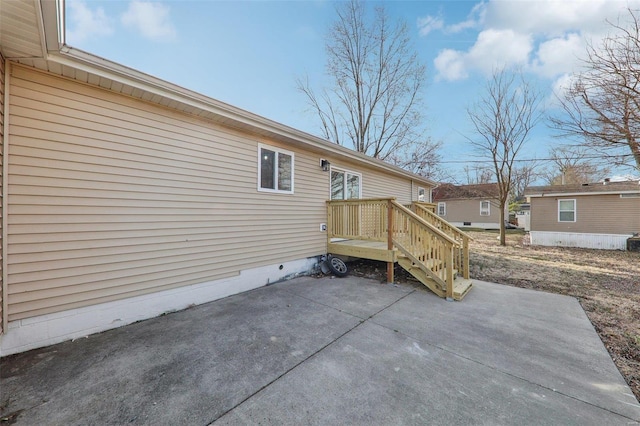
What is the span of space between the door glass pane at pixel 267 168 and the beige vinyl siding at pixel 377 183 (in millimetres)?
1657

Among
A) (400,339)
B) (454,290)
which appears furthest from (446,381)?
(454,290)

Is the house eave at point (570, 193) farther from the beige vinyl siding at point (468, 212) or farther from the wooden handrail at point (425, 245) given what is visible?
the wooden handrail at point (425, 245)

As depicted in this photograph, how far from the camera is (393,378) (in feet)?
7.21

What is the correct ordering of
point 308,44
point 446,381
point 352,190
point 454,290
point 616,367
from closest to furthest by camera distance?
point 446,381, point 616,367, point 454,290, point 352,190, point 308,44

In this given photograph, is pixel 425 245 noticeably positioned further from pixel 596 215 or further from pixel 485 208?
pixel 485 208

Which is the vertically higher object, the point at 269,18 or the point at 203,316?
the point at 269,18

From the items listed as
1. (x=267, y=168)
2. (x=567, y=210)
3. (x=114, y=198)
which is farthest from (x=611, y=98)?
(x=567, y=210)

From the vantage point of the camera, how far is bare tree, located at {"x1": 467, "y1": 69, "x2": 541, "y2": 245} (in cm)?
1064

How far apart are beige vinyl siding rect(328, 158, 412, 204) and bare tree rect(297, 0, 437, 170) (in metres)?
5.61

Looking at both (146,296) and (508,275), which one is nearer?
(146,296)

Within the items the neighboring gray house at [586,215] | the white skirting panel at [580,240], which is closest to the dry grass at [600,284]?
the white skirting panel at [580,240]

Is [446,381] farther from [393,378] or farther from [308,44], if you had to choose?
[308,44]

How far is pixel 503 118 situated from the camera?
446 inches

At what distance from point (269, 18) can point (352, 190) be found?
5.46 meters
